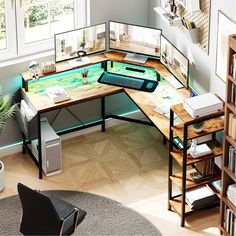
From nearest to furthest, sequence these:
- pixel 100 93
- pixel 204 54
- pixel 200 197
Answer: pixel 200 197
pixel 204 54
pixel 100 93

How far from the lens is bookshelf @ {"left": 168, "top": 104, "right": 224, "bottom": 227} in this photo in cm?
600

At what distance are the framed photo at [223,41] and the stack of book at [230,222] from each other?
1109mm

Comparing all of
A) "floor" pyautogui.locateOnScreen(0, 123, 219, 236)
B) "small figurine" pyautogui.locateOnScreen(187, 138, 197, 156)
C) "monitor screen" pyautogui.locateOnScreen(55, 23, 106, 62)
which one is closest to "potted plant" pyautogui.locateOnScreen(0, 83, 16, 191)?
"floor" pyautogui.locateOnScreen(0, 123, 219, 236)

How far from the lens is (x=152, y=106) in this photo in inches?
266

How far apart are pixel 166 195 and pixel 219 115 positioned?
1.09 metres

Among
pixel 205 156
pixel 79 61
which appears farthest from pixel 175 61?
pixel 205 156

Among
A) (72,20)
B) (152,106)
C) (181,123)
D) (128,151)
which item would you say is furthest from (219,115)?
(72,20)

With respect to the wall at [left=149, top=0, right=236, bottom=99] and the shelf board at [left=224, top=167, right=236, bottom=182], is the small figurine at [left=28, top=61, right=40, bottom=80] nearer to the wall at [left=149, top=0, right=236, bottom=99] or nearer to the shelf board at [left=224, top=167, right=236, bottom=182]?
the wall at [left=149, top=0, right=236, bottom=99]

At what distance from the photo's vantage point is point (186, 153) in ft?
19.8

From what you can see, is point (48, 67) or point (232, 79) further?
point (48, 67)

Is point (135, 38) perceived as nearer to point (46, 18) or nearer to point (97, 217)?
point (46, 18)

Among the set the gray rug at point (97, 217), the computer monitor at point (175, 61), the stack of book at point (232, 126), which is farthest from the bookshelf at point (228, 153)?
the computer monitor at point (175, 61)

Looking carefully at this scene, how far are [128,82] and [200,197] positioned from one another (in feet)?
4.58

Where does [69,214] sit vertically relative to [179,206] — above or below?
above
